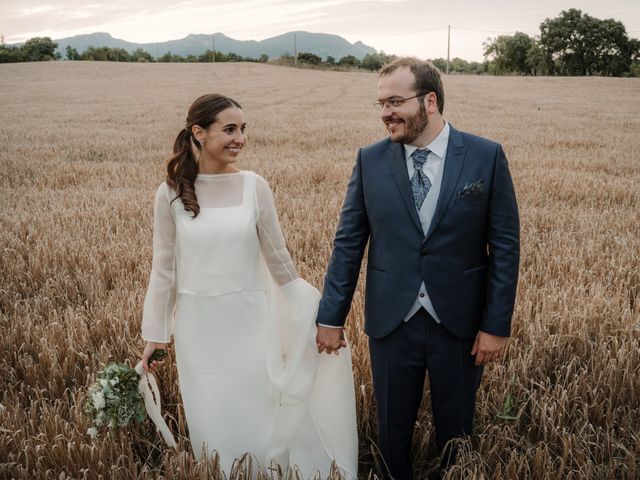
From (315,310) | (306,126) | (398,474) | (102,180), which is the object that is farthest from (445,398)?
(306,126)

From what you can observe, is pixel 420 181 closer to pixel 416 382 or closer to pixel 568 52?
pixel 416 382

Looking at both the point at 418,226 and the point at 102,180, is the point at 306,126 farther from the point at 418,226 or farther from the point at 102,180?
the point at 418,226

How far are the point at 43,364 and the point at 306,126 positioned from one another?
1440cm

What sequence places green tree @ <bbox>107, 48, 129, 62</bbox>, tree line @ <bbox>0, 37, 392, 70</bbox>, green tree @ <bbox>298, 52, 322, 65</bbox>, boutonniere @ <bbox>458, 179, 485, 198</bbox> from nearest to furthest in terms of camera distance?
boutonniere @ <bbox>458, 179, 485, 198</bbox> < tree line @ <bbox>0, 37, 392, 70</bbox> < green tree @ <bbox>298, 52, 322, 65</bbox> < green tree @ <bbox>107, 48, 129, 62</bbox>

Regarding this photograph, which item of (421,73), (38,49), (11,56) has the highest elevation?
(38,49)

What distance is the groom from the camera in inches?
84.7

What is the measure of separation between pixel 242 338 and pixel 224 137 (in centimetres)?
96

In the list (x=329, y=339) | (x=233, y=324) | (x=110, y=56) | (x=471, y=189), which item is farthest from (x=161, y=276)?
(x=110, y=56)

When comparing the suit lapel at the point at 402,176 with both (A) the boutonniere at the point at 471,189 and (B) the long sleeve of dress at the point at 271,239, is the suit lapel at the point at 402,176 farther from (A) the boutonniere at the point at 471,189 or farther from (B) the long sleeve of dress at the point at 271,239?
(B) the long sleeve of dress at the point at 271,239

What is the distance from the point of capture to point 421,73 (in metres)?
2.15

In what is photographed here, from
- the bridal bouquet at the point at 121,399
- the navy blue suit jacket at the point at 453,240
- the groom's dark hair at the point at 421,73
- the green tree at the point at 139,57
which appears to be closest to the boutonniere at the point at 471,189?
the navy blue suit jacket at the point at 453,240

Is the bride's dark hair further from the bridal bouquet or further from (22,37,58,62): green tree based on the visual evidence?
(22,37,58,62): green tree

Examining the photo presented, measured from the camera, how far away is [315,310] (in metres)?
2.50

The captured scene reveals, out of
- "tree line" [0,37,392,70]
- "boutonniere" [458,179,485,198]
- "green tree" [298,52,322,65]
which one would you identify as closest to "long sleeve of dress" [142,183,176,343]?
"boutonniere" [458,179,485,198]
